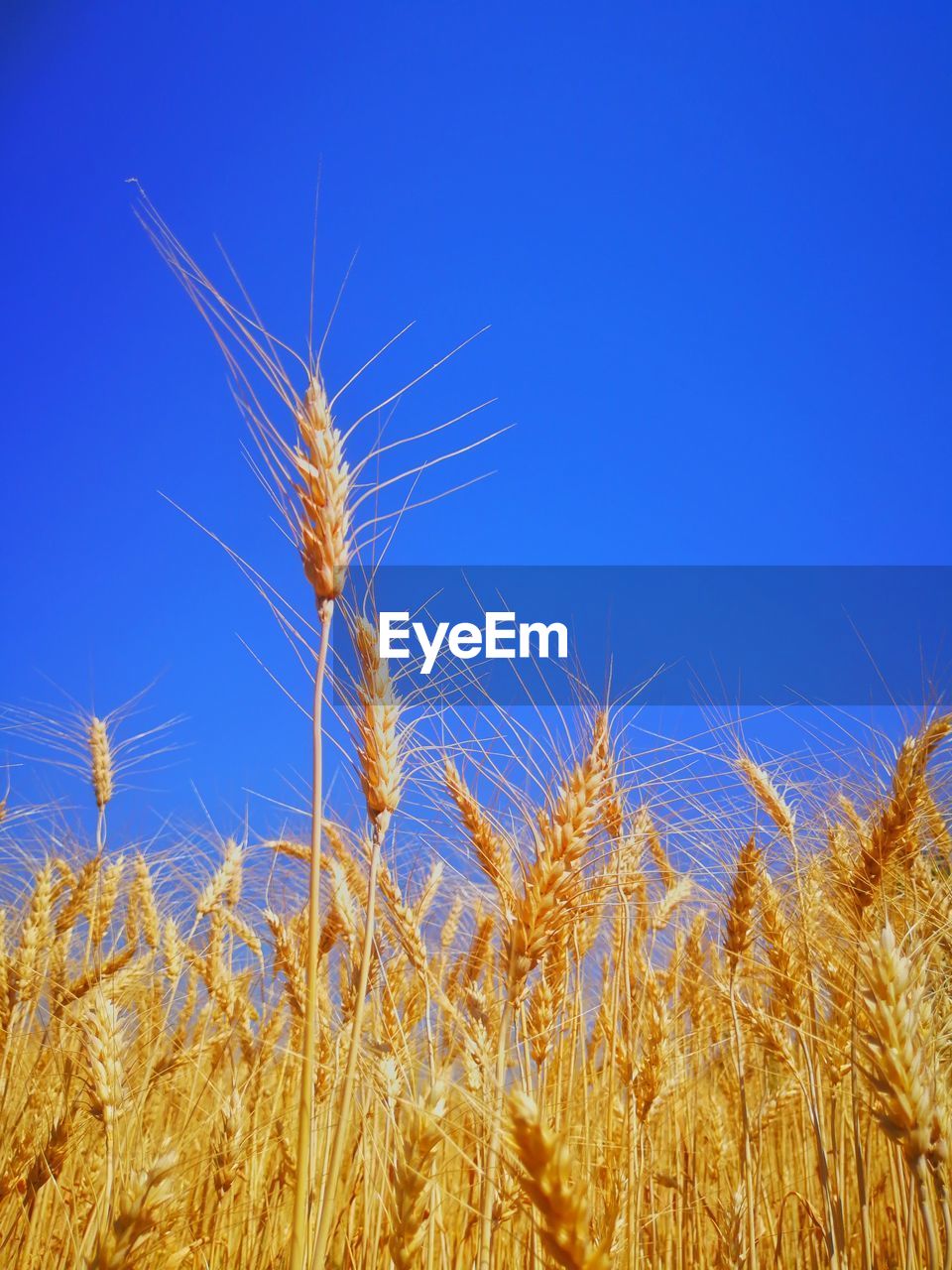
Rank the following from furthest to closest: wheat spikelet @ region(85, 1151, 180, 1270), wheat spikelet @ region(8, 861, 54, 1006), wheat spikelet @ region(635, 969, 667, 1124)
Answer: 1. wheat spikelet @ region(8, 861, 54, 1006)
2. wheat spikelet @ region(635, 969, 667, 1124)
3. wheat spikelet @ region(85, 1151, 180, 1270)

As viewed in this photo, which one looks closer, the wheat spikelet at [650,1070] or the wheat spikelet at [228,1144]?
the wheat spikelet at [228,1144]

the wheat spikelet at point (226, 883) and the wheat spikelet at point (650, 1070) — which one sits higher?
the wheat spikelet at point (226, 883)

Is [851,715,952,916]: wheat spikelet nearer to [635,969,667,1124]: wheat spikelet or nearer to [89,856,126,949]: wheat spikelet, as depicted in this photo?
[635,969,667,1124]: wheat spikelet

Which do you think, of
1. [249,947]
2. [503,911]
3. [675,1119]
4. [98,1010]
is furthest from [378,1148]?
[249,947]

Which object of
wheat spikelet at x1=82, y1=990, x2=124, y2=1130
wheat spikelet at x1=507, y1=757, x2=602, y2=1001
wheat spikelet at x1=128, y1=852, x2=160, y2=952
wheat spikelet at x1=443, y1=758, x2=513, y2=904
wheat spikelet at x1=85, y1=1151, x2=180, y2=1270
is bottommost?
wheat spikelet at x1=85, y1=1151, x2=180, y2=1270

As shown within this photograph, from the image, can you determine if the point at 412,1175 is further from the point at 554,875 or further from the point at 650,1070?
the point at 650,1070

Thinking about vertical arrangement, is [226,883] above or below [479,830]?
above

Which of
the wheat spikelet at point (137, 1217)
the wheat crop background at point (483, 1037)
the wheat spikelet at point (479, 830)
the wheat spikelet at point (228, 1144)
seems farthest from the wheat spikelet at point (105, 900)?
the wheat spikelet at point (137, 1217)

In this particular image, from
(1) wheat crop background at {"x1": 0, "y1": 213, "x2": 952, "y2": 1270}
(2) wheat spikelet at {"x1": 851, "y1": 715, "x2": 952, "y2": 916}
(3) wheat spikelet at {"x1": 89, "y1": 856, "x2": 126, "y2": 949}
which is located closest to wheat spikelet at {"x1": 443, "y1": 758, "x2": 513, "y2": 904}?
(1) wheat crop background at {"x1": 0, "y1": 213, "x2": 952, "y2": 1270}

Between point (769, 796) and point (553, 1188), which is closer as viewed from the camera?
point (553, 1188)

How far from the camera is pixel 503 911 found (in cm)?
186

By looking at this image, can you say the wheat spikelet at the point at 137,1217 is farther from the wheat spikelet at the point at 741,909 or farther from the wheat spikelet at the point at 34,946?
the wheat spikelet at the point at 34,946

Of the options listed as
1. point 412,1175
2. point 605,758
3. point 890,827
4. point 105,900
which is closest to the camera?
point 412,1175

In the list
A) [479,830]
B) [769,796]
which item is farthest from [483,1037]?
[769,796]
